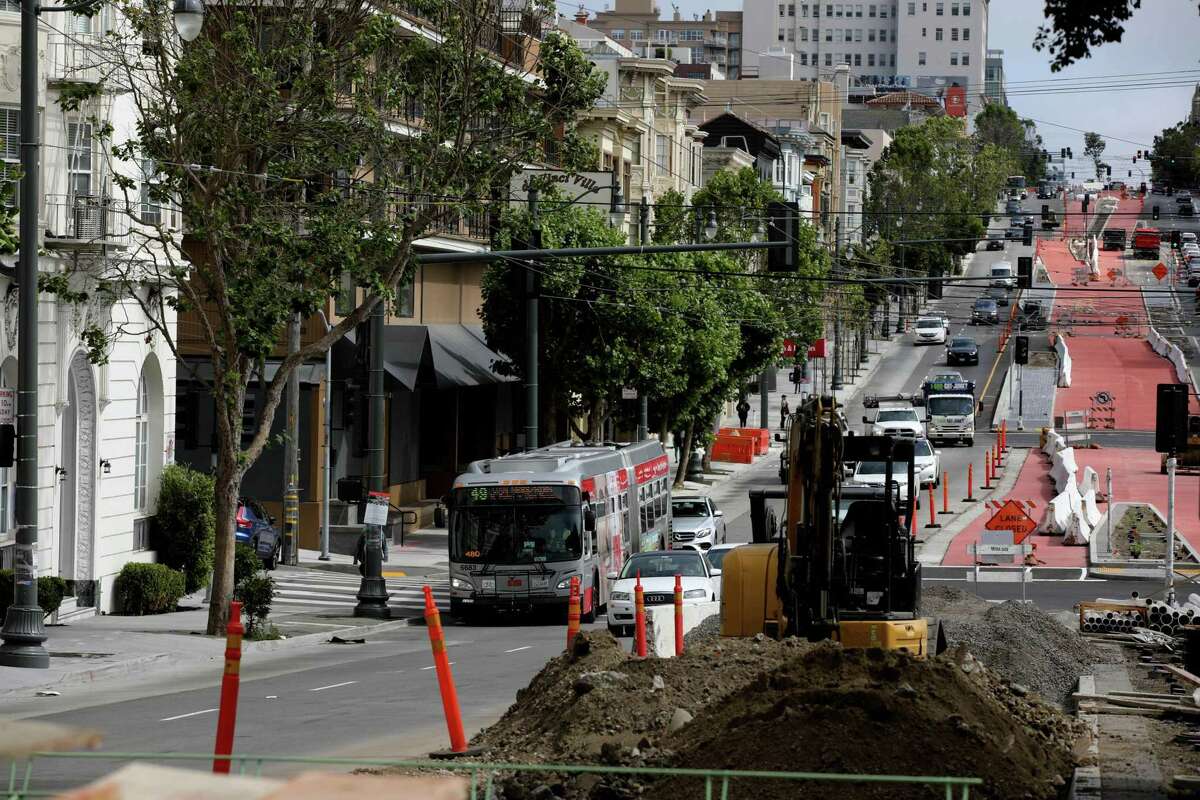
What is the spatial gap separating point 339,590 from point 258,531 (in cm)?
345

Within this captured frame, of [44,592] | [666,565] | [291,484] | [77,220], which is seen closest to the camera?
[44,592]

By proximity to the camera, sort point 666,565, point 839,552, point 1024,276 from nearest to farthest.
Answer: point 839,552 → point 666,565 → point 1024,276

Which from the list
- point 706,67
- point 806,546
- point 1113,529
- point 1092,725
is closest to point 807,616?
point 806,546

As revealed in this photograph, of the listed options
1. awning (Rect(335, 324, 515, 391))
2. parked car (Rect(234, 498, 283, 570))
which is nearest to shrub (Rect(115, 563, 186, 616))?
parked car (Rect(234, 498, 283, 570))

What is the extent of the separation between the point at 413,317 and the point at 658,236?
16.4m

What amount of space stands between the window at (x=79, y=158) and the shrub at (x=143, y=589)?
22.5ft

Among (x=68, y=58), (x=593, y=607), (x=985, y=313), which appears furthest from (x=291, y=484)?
(x=985, y=313)

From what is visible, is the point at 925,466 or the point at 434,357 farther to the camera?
the point at 925,466

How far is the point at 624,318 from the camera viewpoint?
51.9 metres

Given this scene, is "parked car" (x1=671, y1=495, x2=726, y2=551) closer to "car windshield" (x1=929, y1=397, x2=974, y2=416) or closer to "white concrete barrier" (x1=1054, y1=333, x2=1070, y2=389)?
"car windshield" (x1=929, y1=397, x2=974, y2=416)

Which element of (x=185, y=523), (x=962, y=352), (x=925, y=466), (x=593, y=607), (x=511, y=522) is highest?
(x=962, y=352)

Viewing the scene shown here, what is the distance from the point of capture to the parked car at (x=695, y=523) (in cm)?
4456

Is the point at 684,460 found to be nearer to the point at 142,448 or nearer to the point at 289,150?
the point at 142,448

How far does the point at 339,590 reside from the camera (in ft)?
126
